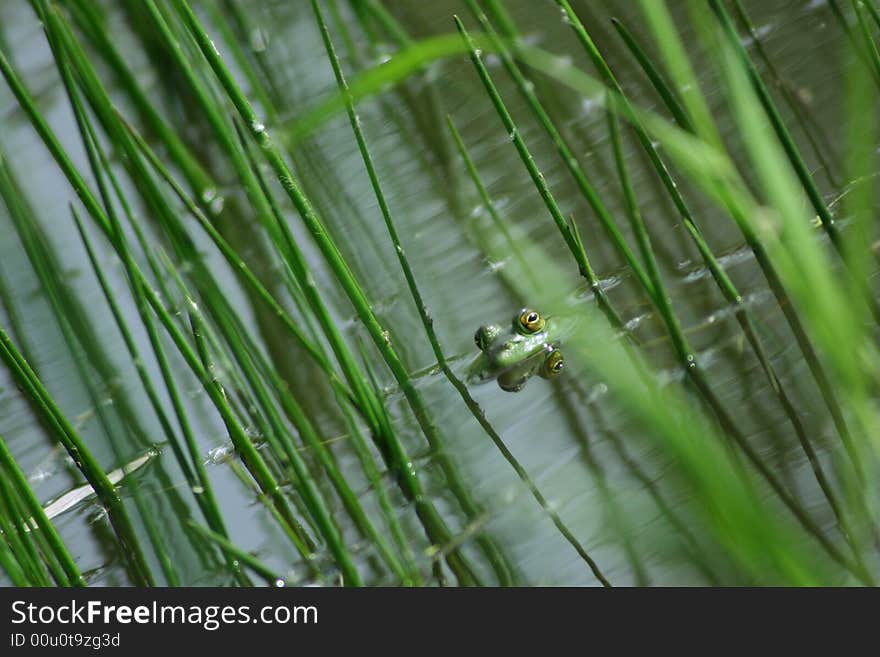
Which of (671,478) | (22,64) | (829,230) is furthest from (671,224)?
(22,64)

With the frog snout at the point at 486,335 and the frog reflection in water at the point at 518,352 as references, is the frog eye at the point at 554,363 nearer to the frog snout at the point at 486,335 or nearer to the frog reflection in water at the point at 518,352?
the frog reflection in water at the point at 518,352

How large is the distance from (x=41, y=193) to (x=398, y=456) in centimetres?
142

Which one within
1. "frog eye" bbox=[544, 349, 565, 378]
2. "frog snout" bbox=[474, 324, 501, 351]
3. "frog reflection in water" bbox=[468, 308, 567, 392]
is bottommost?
"frog eye" bbox=[544, 349, 565, 378]

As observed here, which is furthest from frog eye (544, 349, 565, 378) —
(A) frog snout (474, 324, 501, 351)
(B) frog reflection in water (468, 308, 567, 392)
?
(A) frog snout (474, 324, 501, 351)

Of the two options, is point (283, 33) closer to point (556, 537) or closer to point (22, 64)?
point (22, 64)

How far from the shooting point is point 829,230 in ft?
5.10

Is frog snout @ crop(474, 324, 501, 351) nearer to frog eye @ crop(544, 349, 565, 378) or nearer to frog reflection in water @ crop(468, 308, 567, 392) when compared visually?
frog reflection in water @ crop(468, 308, 567, 392)

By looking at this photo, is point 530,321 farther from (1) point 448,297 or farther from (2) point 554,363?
(1) point 448,297

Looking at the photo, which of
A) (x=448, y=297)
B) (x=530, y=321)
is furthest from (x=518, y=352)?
(x=448, y=297)

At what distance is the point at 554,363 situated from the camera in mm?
1803

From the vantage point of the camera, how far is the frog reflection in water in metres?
1.78

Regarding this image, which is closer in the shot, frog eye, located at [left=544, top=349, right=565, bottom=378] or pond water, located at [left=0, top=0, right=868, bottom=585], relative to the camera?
pond water, located at [left=0, top=0, right=868, bottom=585]

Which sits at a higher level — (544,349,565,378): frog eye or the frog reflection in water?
the frog reflection in water

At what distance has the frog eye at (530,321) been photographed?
69.8 inches
